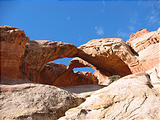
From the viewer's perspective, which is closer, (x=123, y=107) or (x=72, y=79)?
(x=123, y=107)

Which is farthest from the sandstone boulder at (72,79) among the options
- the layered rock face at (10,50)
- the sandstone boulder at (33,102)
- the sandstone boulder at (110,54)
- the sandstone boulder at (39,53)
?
the sandstone boulder at (33,102)

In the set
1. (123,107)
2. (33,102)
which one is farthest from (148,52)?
(33,102)

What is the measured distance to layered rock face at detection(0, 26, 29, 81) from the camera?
1117 centimetres

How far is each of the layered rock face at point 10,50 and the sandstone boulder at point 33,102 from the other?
5790 mm

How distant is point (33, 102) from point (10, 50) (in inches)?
304

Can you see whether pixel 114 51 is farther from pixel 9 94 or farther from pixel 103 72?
pixel 9 94

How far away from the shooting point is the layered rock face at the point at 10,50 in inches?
440

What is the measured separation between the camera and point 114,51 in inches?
653

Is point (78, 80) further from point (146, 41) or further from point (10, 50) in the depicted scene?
point (10, 50)

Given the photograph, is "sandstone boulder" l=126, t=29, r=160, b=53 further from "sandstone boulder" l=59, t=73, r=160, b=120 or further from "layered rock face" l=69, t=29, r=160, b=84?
"sandstone boulder" l=59, t=73, r=160, b=120

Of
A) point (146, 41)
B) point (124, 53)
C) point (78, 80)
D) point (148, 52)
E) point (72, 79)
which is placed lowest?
point (78, 80)

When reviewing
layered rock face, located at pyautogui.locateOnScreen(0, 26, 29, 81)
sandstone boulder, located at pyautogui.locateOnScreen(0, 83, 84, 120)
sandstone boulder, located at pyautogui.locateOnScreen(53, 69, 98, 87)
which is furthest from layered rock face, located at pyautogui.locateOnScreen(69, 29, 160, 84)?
sandstone boulder, located at pyautogui.locateOnScreen(0, 83, 84, 120)

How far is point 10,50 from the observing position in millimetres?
11609

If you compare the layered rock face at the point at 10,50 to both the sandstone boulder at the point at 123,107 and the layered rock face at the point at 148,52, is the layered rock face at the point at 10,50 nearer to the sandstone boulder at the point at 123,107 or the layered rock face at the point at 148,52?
the sandstone boulder at the point at 123,107
